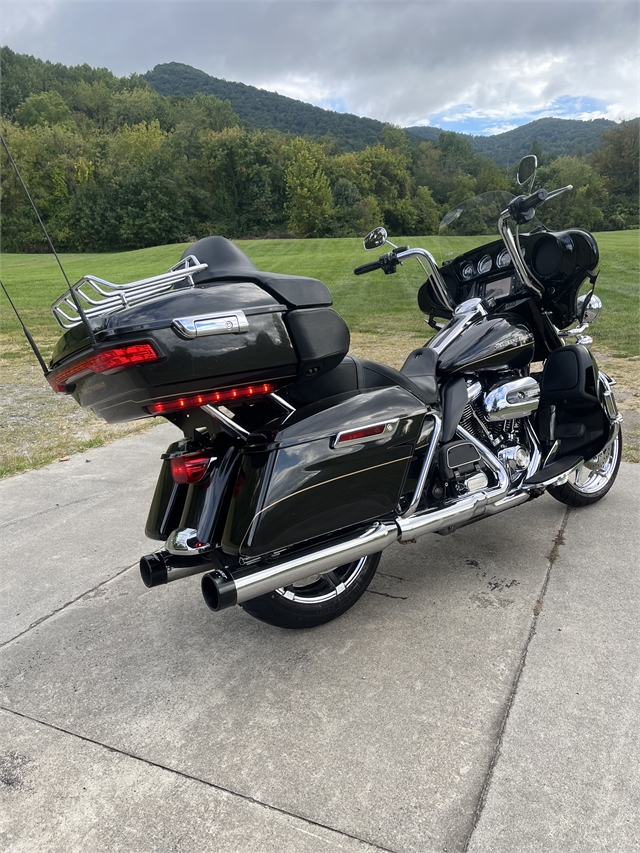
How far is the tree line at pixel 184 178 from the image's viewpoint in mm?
43781

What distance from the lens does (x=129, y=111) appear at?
71.2 metres

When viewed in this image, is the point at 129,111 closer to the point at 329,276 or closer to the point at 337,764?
the point at 329,276

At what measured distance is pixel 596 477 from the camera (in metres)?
3.43

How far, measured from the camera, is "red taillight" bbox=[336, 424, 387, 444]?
200 centimetres

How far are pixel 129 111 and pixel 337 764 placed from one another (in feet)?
271

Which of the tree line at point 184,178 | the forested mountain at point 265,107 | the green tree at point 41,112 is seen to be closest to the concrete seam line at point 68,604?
the tree line at point 184,178

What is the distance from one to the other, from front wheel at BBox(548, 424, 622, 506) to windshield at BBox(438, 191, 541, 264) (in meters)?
1.31

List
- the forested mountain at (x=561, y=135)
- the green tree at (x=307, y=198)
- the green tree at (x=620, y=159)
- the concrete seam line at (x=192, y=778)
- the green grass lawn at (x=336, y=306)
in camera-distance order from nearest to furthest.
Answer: the concrete seam line at (x=192, y=778)
the green grass lawn at (x=336, y=306)
the forested mountain at (x=561, y=135)
the green tree at (x=620, y=159)
the green tree at (x=307, y=198)

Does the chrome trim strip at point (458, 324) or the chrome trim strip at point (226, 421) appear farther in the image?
the chrome trim strip at point (458, 324)

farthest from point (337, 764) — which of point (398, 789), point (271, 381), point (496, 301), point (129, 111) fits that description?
point (129, 111)

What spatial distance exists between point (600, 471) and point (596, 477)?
4 centimetres

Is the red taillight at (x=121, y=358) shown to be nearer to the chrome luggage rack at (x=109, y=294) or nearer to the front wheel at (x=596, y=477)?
the chrome luggage rack at (x=109, y=294)

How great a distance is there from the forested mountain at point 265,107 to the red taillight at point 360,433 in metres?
98.3

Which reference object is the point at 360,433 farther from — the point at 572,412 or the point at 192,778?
the point at 572,412
